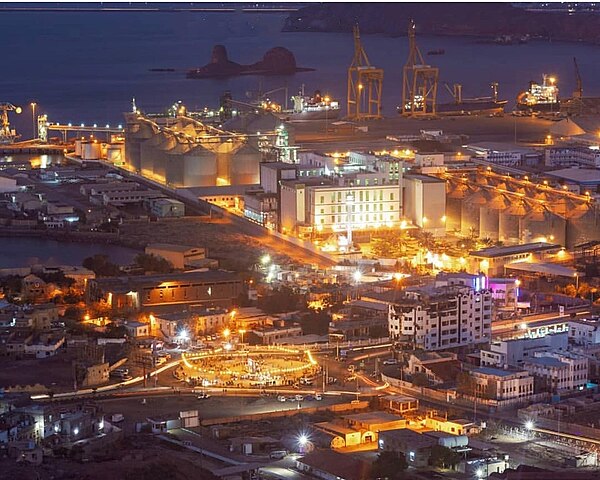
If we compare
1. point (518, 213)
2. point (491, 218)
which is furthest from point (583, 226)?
point (491, 218)

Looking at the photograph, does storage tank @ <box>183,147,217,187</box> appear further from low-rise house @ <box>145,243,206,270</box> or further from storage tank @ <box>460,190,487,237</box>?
low-rise house @ <box>145,243,206,270</box>

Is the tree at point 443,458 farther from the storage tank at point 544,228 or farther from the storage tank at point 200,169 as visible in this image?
the storage tank at point 200,169

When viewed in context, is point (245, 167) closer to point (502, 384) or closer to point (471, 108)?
point (502, 384)

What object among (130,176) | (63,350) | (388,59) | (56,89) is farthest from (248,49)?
(63,350)

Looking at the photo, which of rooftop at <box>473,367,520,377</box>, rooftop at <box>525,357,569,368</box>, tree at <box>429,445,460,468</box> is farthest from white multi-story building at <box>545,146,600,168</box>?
tree at <box>429,445,460,468</box>

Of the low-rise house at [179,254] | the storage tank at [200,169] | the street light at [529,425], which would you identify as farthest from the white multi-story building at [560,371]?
the storage tank at [200,169]

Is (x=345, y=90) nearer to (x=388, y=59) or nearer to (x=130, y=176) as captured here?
(x=388, y=59)
